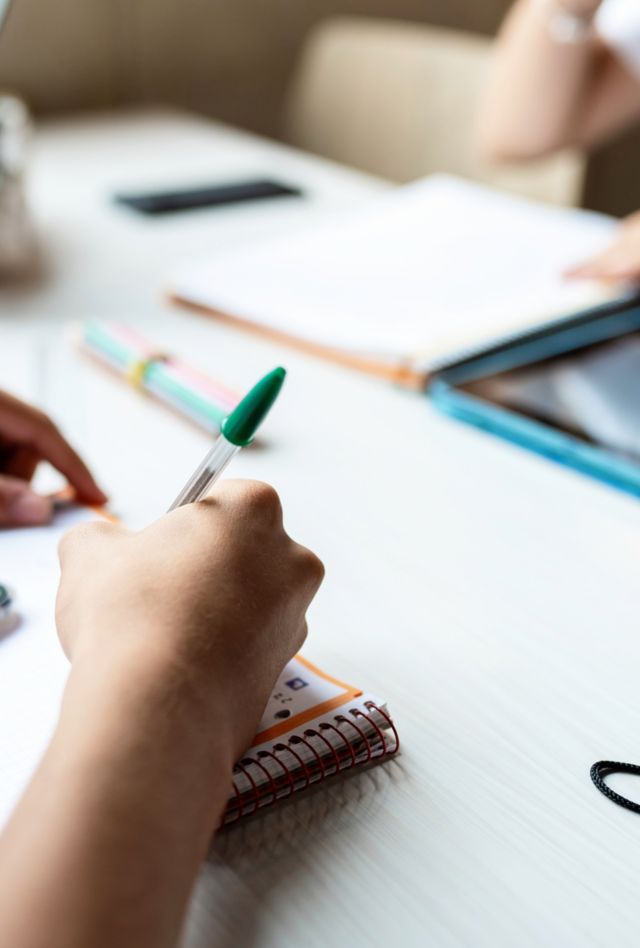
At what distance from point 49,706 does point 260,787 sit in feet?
0.35

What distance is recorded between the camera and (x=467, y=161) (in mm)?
1730

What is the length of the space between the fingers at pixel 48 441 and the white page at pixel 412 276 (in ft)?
0.96

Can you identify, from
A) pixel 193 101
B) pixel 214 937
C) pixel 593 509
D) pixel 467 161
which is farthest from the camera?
pixel 193 101

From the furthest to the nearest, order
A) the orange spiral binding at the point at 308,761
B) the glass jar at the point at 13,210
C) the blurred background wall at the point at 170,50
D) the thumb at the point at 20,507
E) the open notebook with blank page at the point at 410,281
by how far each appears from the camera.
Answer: the blurred background wall at the point at 170,50
the glass jar at the point at 13,210
the open notebook with blank page at the point at 410,281
the thumb at the point at 20,507
the orange spiral binding at the point at 308,761

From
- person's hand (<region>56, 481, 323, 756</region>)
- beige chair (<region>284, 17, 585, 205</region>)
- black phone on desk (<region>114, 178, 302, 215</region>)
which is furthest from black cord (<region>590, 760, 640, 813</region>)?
beige chair (<region>284, 17, 585, 205</region>)

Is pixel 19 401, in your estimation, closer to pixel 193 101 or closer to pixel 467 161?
pixel 467 161

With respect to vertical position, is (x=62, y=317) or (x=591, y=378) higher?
(x=591, y=378)

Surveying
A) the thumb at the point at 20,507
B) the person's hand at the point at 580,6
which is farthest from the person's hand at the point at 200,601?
the person's hand at the point at 580,6

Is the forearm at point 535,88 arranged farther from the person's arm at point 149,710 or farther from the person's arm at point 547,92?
the person's arm at point 149,710

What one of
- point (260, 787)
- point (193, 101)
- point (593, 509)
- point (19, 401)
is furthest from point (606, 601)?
point (193, 101)

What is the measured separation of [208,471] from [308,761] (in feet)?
0.46

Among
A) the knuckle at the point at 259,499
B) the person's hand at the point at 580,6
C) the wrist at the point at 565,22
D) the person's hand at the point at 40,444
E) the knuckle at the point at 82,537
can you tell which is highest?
the person's hand at the point at 580,6

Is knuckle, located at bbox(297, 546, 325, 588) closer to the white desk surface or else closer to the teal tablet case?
the white desk surface

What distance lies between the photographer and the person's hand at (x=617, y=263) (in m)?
0.98
